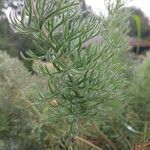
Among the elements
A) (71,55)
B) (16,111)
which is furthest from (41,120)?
(71,55)

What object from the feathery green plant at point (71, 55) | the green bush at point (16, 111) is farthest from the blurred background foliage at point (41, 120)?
the feathery green plant at point (71, 55)

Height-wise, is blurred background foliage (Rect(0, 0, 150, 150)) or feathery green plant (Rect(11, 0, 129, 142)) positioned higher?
feathery green plant (Rect(11, 0, 129, 142))

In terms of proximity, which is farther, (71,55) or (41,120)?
(41,120)

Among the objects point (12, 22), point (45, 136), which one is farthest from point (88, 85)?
point (45, 136)

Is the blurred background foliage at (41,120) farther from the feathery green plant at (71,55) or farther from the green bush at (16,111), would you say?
the feathery green plant at (71,55)

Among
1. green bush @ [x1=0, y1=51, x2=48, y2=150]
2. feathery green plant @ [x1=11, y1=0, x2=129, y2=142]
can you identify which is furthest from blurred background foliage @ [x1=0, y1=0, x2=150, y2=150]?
feathery green plant @ [x1=11, y1=0, x2=129, y2=142]

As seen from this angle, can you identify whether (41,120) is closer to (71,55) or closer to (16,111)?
(16,111)

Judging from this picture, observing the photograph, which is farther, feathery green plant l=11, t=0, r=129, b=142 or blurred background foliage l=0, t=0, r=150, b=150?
blurred background foliage l=0, t=0, r=150, b=150

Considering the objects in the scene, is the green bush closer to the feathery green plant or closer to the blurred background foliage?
the blurred background foliage
